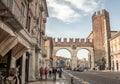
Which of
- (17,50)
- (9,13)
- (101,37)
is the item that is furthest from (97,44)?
(9,13)

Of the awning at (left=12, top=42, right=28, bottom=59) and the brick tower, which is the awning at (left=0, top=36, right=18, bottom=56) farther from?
the brick tower

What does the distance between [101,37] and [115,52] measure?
8.54 meters

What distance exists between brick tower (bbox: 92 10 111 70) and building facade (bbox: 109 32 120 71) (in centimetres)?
213

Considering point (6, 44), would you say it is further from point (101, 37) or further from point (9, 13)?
point (101, 37)

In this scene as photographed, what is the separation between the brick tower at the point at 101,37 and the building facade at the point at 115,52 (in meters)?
2.13

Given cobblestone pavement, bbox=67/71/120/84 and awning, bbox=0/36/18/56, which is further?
cobblestone pavement, bbox=67/71/120/84

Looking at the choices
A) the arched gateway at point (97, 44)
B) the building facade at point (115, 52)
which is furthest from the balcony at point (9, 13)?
the arched gateway at point (97, 44)

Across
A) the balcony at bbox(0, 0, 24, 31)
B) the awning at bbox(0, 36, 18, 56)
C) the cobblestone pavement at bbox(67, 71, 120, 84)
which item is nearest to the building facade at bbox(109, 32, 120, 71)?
the cobblestone pavement at bbox(67, 71, 120, 84)

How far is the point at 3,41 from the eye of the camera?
11570 millimetres

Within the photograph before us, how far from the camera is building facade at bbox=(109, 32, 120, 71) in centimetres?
6600

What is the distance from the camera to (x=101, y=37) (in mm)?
74562

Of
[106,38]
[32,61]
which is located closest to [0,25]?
[32,61]

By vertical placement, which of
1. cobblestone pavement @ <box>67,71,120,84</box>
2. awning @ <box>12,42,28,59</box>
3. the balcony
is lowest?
cobblestone pavement @ <box>67,71,120,84</box>

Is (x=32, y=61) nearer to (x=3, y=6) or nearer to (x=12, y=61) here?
(x=12, y=61)
